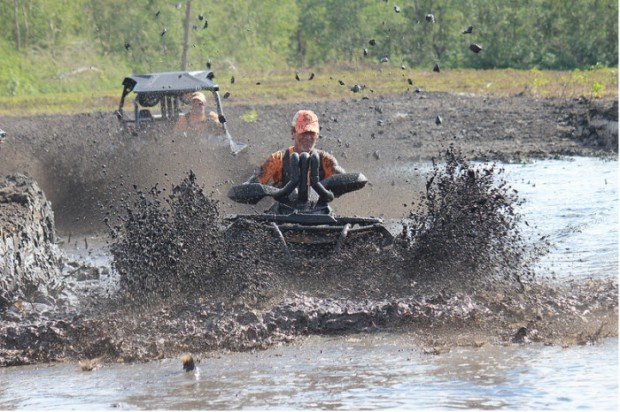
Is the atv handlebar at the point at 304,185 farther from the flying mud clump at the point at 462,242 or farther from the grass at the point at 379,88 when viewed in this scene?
the grass at the point at 379,88

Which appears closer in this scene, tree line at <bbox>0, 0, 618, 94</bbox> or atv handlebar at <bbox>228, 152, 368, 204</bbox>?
atv handlebar at <bbox>228, 152, 368, 204</bbox>

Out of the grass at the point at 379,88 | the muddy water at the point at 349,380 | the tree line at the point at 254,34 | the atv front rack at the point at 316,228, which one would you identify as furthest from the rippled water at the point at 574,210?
the tree line at the point at 254,34

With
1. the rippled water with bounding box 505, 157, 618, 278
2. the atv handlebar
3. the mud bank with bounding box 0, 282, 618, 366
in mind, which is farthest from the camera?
the rippled water with bounding box 505, 157, 618, 278

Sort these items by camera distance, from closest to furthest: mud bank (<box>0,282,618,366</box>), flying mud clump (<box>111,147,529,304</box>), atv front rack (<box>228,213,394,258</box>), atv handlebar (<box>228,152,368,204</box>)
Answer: mud bank (<box>0,282,618,366</box>) → flying mud clump (<box>111,147,529,304</box>) → atv front rack (<box>228,213,394,258</box>) → atv handlebar (<box>228,152,368,204</box>)

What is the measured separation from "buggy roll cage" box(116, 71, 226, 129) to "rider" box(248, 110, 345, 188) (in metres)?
6.57

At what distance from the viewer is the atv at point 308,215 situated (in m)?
10.7

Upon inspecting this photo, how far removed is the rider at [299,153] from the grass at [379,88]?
2099 centimetres

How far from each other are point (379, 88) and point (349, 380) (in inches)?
1278

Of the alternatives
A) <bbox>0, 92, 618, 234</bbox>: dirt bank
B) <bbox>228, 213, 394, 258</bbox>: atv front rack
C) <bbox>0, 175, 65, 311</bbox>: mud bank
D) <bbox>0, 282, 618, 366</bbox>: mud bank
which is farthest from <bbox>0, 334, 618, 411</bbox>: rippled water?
<bbox>0, 92, 618, 234</bbox>: dirt bank

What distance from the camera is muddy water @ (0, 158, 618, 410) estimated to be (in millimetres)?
7480

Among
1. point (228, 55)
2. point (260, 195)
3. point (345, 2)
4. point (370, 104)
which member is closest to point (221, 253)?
point (260, 195)

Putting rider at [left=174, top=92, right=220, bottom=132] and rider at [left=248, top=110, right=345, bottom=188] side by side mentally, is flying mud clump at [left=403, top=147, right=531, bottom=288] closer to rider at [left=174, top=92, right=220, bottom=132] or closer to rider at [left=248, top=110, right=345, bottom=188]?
rider at [left=248, top=110, right=345, bottom=188]

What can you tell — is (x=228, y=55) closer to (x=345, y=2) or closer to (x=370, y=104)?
(x=345, y=2)

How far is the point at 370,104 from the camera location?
34875mm
